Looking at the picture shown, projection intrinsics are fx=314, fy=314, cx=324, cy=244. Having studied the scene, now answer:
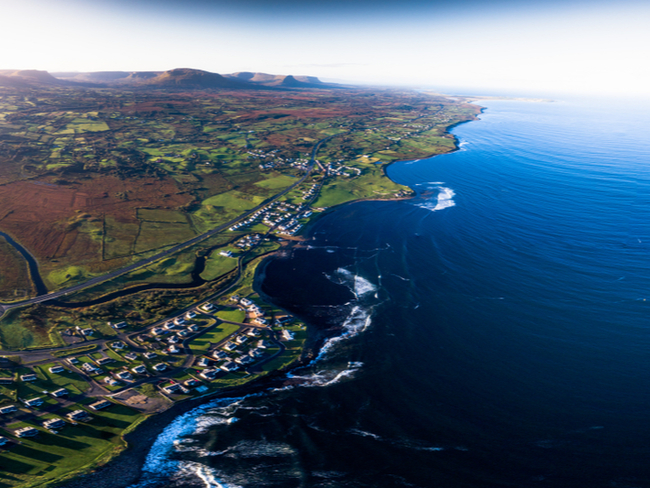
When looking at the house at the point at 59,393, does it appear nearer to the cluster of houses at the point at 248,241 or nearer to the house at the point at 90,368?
the house at the point at 90,368

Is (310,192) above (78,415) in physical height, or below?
above

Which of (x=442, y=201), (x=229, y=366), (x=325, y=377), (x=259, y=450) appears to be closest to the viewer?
(x=259, y=450)

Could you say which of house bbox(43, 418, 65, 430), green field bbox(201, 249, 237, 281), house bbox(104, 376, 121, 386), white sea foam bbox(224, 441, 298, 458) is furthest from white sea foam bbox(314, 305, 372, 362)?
house bbox(43, 418, 65, 430)

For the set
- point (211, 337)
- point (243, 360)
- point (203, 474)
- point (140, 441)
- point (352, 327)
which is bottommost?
point (203, 474)

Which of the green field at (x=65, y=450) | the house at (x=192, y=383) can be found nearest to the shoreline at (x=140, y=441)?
the green field at (x=65, y=450)

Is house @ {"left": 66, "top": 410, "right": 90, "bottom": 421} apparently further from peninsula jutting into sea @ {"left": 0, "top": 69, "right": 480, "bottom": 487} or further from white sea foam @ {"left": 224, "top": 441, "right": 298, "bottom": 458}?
white sea foam @ {"left": 224, "top": 441, "right": 298, "bottom": 458}

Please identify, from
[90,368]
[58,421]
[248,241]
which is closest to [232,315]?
[90,368]

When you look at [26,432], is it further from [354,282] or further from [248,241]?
[354,282]
